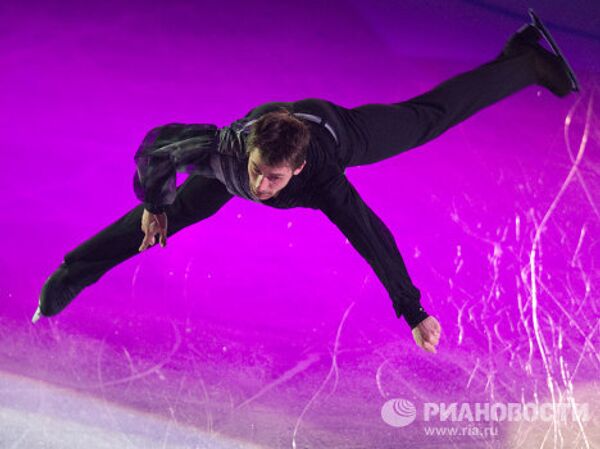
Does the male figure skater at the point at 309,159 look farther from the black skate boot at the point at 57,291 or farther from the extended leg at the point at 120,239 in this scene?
the black skate boot at the point at 57,291

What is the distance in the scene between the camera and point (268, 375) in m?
3.20

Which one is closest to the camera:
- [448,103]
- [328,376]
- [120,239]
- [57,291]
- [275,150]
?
[275,150]

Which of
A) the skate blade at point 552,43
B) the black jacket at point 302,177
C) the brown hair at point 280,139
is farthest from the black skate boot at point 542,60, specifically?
the brown hair at point 280,139

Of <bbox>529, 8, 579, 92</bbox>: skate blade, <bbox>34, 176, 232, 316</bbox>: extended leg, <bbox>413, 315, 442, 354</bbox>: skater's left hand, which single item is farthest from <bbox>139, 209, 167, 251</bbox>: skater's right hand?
<bbox>529, 8, 579, 92</bbox>: skate blade

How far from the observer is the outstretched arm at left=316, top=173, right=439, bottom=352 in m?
1.84

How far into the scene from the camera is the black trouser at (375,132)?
6.64 feet

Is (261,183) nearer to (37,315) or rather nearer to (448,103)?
(448,103)

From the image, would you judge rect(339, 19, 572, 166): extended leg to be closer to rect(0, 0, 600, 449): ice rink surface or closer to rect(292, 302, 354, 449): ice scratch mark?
rect(0, 0, 600, 449): ice rink surface

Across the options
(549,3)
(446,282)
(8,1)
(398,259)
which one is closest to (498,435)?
(446,282)

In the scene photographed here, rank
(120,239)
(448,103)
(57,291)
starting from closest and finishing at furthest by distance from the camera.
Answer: (448,103), (120,239), (57,291)

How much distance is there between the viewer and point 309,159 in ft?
6.17

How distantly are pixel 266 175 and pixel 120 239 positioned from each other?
748 mm

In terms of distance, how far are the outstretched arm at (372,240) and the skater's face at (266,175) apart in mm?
149

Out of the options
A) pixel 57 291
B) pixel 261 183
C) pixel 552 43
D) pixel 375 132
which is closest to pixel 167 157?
pixel 261 183
